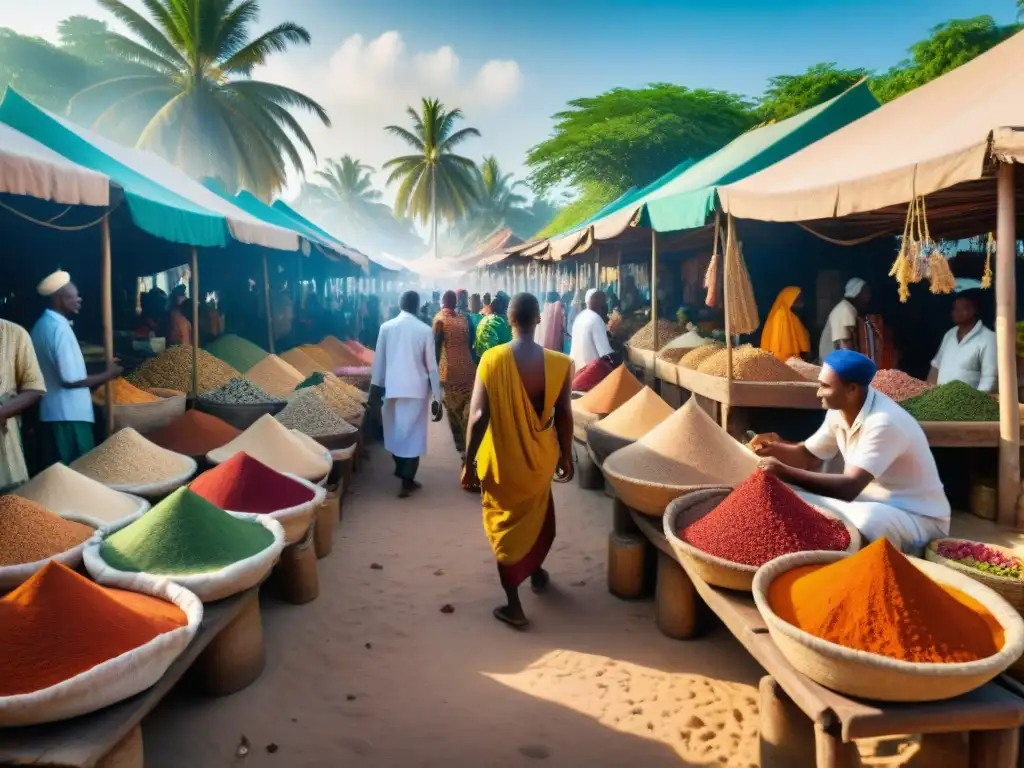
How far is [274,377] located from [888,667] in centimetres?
538

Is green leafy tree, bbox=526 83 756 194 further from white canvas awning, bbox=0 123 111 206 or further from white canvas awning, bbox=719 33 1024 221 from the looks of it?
white canvas awning, bbox=0 123 111 206

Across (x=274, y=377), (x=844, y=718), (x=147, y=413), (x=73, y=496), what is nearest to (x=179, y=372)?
(x=274, y=377)

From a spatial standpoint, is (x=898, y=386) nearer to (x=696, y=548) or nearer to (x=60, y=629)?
(x=696, y=548)

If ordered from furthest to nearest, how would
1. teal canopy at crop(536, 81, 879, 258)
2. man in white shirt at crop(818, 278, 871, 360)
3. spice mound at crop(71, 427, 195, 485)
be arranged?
teal canopy at crop(536, 81, 879, 258), man in white shirt at crop(818, 278, 871, 360), spice mound at crop(71, 427, 195, 485)

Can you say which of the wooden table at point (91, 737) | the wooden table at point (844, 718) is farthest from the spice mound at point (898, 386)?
the wooden table at point (91, 737)

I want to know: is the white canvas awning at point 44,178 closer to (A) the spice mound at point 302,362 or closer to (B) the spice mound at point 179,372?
(B) the spice mound at point 179,372

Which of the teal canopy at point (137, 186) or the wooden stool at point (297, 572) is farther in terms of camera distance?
the teal canopy at point (137, 186)

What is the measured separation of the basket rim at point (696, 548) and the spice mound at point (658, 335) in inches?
177

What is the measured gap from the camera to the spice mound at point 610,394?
499 centimetres

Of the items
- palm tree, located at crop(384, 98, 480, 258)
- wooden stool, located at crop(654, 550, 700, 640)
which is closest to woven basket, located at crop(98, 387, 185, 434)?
wooden stool, located at crop(654, 550, 700, 640)

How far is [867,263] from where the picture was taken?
712 centimetres

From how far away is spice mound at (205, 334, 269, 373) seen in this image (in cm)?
681

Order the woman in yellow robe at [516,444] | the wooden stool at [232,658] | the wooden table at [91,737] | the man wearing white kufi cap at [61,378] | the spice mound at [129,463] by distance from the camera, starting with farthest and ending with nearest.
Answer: the man wearing white kufi cap at [61,378], the spice mound at [129,463], the woman in yellow robe at [516,444], the wooden stool at [232,658], the wooden table at [91,737]

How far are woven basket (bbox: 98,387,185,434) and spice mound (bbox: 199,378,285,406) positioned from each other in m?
0.31
